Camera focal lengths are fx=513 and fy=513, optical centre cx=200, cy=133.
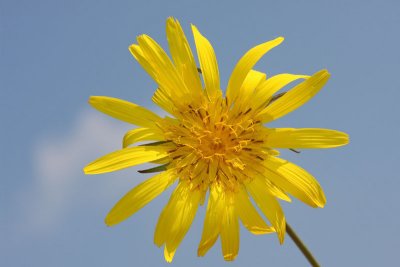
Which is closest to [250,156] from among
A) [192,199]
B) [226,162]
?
[226,162]

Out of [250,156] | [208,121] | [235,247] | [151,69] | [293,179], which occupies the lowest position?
[235,247]

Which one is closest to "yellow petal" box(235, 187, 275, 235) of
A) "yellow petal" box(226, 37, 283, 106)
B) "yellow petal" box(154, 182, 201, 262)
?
"yellow petal" box(154, 182, 201, 262)

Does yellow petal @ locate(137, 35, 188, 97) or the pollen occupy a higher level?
yellow petal @ locate(137, 35, 188, 97)

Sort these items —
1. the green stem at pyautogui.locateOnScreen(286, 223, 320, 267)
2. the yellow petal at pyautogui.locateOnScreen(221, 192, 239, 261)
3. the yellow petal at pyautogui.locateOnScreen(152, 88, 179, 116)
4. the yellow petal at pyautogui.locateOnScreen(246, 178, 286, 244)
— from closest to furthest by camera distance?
the green stem at pyautogui.locateOnScreen(286, 223, 320, 267)
the yellow petal at pyautogui.locateOnScreen(246, 178, 286, 244)
the yellow petal at pyautogui.locateOnScreen(221, 192, 239, 261)
the yellow petal at pyautogui.locateOnScreen(152, 88, 179, 116)

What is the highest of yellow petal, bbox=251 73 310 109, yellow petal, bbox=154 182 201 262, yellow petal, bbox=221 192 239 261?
yellow petal, bbox=251 73 310 109

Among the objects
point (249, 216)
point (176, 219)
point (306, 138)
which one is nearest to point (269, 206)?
point (249, 216)

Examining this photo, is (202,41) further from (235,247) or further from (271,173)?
(235,247)

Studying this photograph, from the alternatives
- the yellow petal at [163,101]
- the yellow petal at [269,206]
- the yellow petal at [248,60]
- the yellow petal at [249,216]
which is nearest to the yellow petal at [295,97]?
the yellow petal at [248,60]

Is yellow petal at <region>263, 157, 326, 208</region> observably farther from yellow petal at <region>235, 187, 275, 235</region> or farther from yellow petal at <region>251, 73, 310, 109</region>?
yellow petal at <region>251, 73, 310, 109</region>
